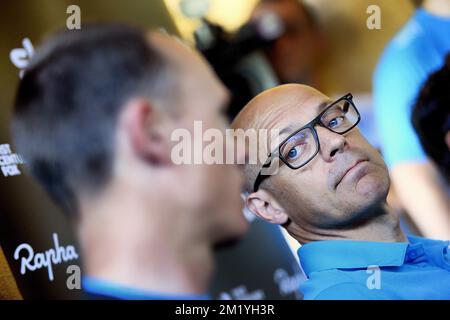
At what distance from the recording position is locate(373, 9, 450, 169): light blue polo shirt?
215 cm

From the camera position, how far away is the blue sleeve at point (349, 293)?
1.21 meters

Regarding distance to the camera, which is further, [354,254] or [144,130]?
[354,254]

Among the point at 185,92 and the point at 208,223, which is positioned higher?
the point at 185,92

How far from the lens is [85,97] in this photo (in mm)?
845

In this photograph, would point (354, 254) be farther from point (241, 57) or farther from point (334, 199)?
point (241, 57)

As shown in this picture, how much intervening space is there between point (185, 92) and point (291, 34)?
1250 mm

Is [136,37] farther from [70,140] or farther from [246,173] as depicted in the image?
[246,173]

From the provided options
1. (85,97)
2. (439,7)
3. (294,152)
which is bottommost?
(294,152)

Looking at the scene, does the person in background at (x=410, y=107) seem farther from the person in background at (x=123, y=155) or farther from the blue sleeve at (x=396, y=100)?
the person in background at (x=123, y=155)

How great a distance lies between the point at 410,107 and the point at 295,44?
0.41 metres

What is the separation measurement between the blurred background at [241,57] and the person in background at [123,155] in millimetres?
351

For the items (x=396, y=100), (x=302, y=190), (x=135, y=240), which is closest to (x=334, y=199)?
(x=302, y=190)

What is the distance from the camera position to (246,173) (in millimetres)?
1385
